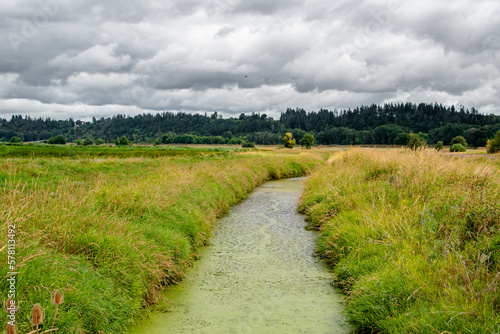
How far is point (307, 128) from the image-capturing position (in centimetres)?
15900

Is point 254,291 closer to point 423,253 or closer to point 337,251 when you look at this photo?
point 337,251

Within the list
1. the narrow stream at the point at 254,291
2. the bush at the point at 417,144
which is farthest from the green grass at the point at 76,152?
the bush at the point at 417,144

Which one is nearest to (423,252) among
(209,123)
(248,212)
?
(248,212)

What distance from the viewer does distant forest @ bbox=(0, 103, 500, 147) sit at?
111625 millimetres

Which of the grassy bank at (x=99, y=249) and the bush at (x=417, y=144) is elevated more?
the bush at (x=417, y=144)

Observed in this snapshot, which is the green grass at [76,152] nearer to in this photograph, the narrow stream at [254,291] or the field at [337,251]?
the field at [337,251]

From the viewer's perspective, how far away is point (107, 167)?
20.2 metres

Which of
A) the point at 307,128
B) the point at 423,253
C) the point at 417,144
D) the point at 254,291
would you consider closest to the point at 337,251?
the point at 423,253

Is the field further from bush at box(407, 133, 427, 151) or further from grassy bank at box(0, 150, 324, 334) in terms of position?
bush at box(407, 133, 427, 151)

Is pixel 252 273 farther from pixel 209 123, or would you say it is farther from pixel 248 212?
pixel 209 123

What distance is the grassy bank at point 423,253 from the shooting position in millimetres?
3771

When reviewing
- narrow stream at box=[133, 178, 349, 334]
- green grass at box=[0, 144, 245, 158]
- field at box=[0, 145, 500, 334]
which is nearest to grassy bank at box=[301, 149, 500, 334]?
field at box=[0, 145, 500, 334]

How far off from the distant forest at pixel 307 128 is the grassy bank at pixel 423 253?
86.6 meters

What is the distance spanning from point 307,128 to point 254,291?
15664 centimetres
